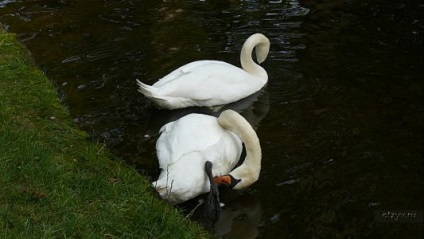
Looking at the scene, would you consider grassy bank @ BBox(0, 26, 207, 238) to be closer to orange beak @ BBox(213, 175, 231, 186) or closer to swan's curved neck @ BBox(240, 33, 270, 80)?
orange beak @ BBox(213, 175, 231, 186)

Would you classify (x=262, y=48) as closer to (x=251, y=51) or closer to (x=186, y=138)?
(x=251, y=51)

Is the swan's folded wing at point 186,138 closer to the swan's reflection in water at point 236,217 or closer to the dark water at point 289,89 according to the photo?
the dark water at point 289,89

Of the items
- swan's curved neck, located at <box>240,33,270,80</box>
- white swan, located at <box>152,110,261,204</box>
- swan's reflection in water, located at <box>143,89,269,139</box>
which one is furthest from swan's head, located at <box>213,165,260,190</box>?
swan's curved neck, located at <box>240,33,270,80</box>

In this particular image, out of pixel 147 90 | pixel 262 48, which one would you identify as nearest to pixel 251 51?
pixel 262 48

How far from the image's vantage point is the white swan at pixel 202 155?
193 inches

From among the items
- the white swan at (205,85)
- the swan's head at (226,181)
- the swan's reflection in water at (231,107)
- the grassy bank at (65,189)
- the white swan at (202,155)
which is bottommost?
the swan's reflection in water at (231,107)

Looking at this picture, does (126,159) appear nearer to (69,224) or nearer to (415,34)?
(69,224)

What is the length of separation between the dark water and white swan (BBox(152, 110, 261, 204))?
19 cm

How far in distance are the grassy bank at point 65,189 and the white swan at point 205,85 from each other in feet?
4.63

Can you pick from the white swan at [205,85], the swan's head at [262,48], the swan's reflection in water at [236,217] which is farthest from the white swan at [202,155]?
the swan's head at [262,48]

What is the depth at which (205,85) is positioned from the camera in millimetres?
6809

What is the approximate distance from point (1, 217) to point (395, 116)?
13.2 ft

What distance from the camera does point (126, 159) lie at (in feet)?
18.5

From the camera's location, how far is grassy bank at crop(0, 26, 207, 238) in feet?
12.2
